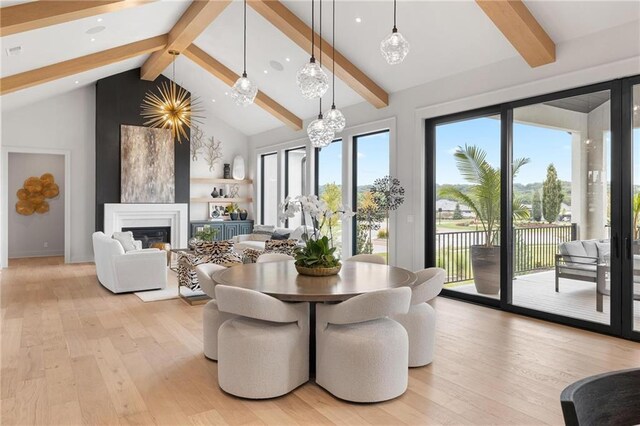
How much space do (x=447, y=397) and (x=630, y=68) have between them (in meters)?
3.52

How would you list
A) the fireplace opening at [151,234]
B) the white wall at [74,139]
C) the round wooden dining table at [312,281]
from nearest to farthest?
1. the round wooden dining table at [312,281]
2. the white wall at [74,139]
3. the fireplace opening at [151,234]

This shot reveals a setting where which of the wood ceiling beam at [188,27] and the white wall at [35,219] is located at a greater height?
the wood ceiling beam at [188,27]

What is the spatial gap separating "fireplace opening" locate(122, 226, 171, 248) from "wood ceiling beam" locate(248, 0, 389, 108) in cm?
557

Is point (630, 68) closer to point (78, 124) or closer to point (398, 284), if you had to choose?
point (398, 284)

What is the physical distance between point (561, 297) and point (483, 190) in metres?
1.58

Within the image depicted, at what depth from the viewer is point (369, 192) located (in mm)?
7438

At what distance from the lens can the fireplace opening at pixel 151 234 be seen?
970cm

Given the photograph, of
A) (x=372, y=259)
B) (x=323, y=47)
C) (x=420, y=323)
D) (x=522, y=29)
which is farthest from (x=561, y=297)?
(x=323, y=47)

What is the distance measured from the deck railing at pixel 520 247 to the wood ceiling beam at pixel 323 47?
7.93ft

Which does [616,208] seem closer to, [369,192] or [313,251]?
[313,251]

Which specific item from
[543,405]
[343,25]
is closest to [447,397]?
[543,405]

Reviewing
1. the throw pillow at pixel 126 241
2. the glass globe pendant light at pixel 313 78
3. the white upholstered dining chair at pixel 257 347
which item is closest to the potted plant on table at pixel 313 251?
the white upholstered dining chair at pixel 257 347

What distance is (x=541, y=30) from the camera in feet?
14.9

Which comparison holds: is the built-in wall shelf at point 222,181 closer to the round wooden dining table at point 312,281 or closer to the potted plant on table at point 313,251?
the round wooden dining table at point 312,281
